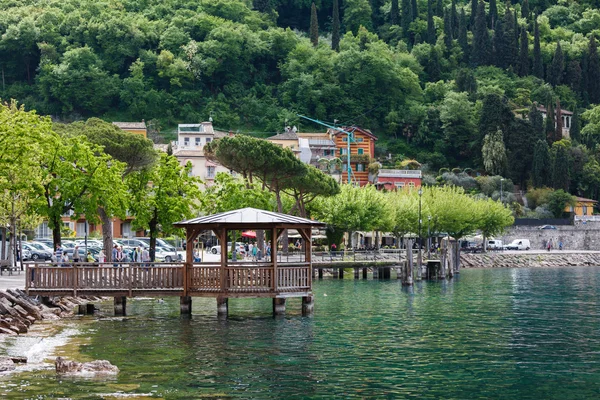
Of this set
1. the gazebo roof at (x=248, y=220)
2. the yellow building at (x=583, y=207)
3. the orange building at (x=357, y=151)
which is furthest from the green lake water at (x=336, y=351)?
the yellow building at (x=583, y=207)

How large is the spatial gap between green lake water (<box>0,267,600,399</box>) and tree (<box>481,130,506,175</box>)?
98277mm

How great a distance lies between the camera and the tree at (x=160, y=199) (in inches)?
2341

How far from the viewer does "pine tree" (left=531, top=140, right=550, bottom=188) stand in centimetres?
14162

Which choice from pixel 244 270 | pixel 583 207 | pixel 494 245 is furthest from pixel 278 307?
pixel 583 207

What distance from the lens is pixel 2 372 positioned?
25.7 meters

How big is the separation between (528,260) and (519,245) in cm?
1874

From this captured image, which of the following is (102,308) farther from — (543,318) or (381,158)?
(381,158)

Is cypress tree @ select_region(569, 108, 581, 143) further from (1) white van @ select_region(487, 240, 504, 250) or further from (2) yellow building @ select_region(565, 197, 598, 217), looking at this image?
(1) white van @ select_region(487, 240, 504, 250)

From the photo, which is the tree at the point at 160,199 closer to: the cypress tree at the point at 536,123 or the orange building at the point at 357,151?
the orange building at the point at 357,151

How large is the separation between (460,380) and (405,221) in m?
72.9

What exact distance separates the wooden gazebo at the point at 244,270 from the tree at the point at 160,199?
19524 mm

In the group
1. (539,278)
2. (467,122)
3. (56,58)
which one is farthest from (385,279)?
(56,58)

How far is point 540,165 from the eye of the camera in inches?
5571

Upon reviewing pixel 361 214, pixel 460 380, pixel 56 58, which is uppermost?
pixel 56 58
